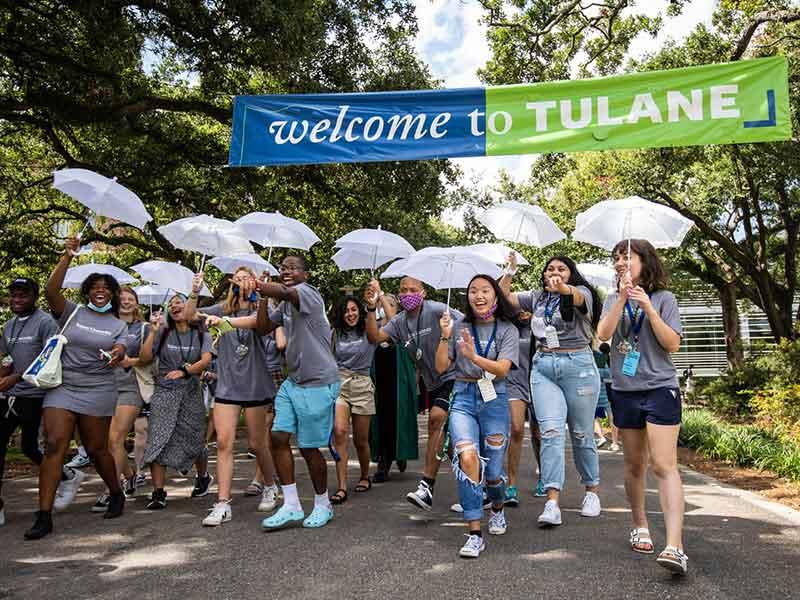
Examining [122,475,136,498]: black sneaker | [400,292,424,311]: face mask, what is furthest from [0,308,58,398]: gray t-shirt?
[400,292,424,311]: face mask

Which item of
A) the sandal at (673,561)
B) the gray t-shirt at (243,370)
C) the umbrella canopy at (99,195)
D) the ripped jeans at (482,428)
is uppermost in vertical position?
the umbrella canopy at (99,195)

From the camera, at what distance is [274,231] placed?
7.03m

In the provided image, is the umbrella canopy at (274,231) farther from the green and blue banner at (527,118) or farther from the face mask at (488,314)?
the face mask at (488,314)

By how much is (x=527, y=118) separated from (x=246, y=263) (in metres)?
3.38

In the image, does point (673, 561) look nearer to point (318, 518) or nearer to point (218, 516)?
point (318, 518)

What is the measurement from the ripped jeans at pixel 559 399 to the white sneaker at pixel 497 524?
1.55 ft

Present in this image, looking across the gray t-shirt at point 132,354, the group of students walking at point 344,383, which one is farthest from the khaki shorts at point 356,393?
the gray t-shirt at point 132,354

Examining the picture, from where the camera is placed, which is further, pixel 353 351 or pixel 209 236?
pixel 353 351

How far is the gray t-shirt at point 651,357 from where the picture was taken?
14.6ft

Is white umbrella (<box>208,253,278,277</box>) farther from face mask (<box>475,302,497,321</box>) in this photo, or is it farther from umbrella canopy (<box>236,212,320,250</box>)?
face mask (<box>475,302,497,321</box>)

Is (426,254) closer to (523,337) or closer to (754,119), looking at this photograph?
(523,337)

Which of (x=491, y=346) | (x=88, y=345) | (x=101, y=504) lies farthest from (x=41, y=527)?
(x=491, y=346)

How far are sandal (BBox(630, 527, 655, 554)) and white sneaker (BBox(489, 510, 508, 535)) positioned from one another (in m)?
0.97

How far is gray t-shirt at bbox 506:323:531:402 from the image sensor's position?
6664 mm
